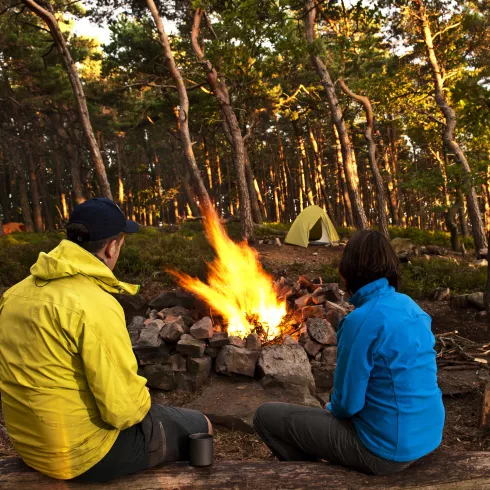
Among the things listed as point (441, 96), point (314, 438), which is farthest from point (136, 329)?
point (441, 96)

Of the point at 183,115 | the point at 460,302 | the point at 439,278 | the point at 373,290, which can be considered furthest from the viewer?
the point at 183,115

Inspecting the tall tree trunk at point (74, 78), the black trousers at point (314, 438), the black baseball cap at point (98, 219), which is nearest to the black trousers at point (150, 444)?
the black trousers at point (314, 438)

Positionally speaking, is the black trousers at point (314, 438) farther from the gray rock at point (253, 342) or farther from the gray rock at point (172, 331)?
the gray rock at point (172, 331)

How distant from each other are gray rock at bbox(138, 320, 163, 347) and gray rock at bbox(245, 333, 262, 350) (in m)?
1.31

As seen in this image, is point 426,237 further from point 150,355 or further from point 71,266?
point 71,266

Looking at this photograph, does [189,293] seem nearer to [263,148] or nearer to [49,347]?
[49,347]

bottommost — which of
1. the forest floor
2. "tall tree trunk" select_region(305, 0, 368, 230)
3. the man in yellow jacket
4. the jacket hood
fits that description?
the forest floor

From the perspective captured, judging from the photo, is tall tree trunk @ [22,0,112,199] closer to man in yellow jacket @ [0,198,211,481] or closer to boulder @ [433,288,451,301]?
boulder @ [433,288,451,301]

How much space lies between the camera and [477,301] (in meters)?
9.66

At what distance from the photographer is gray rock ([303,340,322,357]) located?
6793 millimetres

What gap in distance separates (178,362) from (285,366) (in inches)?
61.1

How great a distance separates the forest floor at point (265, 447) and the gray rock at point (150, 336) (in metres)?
0.70

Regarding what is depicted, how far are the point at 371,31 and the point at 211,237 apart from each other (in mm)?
10347

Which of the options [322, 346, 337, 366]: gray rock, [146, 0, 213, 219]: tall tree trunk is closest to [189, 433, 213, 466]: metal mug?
[322, 346, 337, 366]: gray rock
